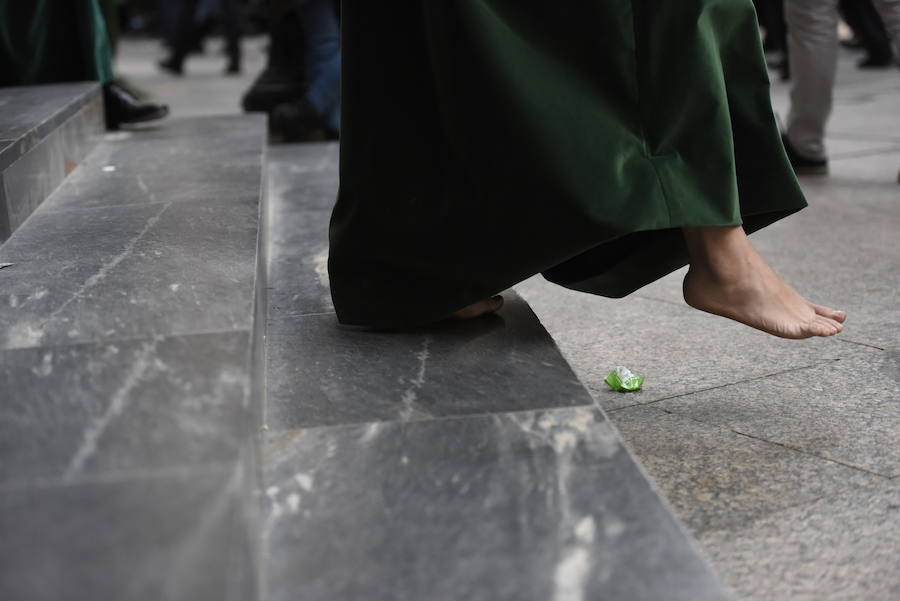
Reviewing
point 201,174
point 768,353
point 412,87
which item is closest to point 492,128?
point 412,87

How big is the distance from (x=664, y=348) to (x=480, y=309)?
46cm

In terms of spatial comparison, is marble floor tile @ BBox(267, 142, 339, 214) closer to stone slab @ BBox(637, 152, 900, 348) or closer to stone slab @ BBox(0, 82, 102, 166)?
stone slab @ BBox(0, 82, 102, 166)

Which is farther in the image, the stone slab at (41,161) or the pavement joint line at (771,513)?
the stone slab at (41,161)

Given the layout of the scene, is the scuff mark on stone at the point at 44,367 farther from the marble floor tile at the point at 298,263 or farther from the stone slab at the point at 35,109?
the stone slab at the point at 35,109

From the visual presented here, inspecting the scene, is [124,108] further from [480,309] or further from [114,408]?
[114,408]

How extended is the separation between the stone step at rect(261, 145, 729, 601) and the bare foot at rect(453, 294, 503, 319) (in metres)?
0.04

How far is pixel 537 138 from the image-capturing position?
4.75 ft

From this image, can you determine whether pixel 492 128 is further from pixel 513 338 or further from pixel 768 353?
pixel 768 353

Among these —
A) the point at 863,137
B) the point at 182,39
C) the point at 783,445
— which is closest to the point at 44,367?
the point at 783,445

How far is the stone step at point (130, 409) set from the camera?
2.86ft

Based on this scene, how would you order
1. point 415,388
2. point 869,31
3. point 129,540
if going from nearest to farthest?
point 129,540
point 415,388
point 869,31

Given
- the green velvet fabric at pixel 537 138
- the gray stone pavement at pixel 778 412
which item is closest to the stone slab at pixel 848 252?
the gray stone pavement at pixel 778 412

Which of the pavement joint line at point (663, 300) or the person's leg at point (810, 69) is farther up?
the person's leg at point (810, 69)

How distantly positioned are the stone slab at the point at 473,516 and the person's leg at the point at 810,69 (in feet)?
9.03
